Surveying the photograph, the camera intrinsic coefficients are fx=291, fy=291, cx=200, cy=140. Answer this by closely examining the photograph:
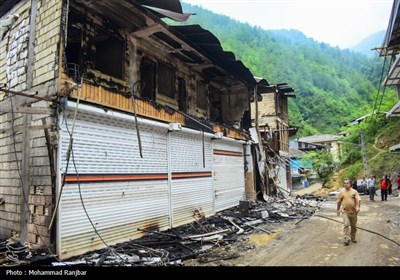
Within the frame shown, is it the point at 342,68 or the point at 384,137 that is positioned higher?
the point at 342,68

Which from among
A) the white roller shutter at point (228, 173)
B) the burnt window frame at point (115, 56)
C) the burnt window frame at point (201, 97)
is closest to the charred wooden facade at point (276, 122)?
the white roller shutter at point (228, 173)

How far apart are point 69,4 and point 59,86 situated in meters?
2.91

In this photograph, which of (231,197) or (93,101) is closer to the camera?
(93,101)

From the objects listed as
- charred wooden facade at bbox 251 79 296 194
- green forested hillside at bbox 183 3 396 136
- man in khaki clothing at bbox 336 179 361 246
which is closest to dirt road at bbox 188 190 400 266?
man in khaki clothing at bbox 336 179 361 246

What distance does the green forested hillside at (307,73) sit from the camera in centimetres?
7558

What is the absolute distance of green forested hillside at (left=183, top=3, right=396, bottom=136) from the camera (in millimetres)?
75581

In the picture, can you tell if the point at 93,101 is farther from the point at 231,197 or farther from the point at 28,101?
the point at 231,197

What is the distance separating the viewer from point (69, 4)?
335 inches

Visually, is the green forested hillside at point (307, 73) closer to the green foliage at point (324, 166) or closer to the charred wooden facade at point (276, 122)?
the green foliage at point (324, 166)

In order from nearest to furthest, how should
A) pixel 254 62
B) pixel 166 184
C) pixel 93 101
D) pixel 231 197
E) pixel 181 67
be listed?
pixel 93 101, pixel 166 184, pixel 181 67, pixel 231 197, pixel 254 62

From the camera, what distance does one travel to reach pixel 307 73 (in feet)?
308

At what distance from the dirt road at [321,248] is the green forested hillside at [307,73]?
182 ft

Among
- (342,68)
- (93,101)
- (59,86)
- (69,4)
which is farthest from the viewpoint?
(342,68)

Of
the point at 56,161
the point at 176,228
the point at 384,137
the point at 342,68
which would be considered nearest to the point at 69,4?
the point at 56,161
